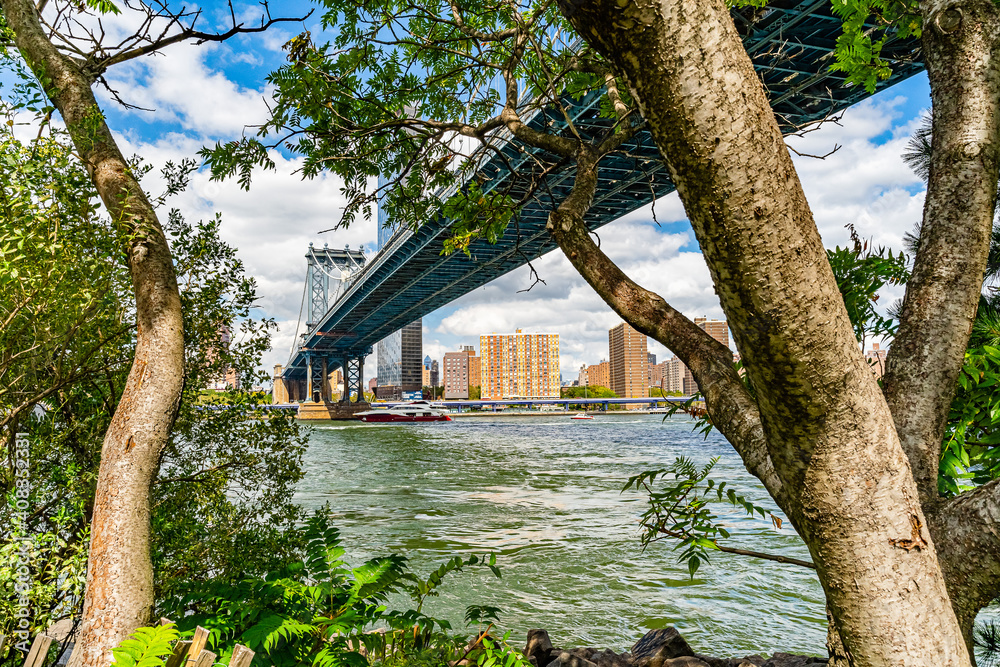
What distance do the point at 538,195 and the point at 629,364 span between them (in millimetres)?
77247

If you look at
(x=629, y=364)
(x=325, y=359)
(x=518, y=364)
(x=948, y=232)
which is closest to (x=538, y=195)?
(x=948, y=232)

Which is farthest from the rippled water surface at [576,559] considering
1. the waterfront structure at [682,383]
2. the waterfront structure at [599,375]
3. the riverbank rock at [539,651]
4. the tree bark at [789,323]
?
the waterfront structure at [599,375]

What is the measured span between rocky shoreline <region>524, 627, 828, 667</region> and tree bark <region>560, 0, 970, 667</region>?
2889 millimetres

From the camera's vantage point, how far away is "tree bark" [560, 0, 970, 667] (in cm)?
80

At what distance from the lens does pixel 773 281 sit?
85 centimetres

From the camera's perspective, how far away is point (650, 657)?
384 cm

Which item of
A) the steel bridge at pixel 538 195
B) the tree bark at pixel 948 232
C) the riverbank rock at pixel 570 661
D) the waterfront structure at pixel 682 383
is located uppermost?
the steel bridge at pixel 538 195

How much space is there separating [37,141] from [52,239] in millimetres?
452

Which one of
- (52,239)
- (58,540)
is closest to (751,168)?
(52,239)

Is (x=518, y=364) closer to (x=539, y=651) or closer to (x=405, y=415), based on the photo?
(x=405, y=415)

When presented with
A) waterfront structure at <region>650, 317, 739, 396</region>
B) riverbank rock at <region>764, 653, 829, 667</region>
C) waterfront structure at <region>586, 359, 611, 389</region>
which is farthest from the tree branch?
waterfront structure at <region>586, 359, 611, 389</region>

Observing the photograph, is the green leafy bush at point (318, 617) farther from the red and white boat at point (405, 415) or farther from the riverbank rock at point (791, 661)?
the red and white boat at point (405, 415)

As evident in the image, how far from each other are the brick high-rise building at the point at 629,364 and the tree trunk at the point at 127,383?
69.1m

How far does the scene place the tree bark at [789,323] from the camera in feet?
2.64
